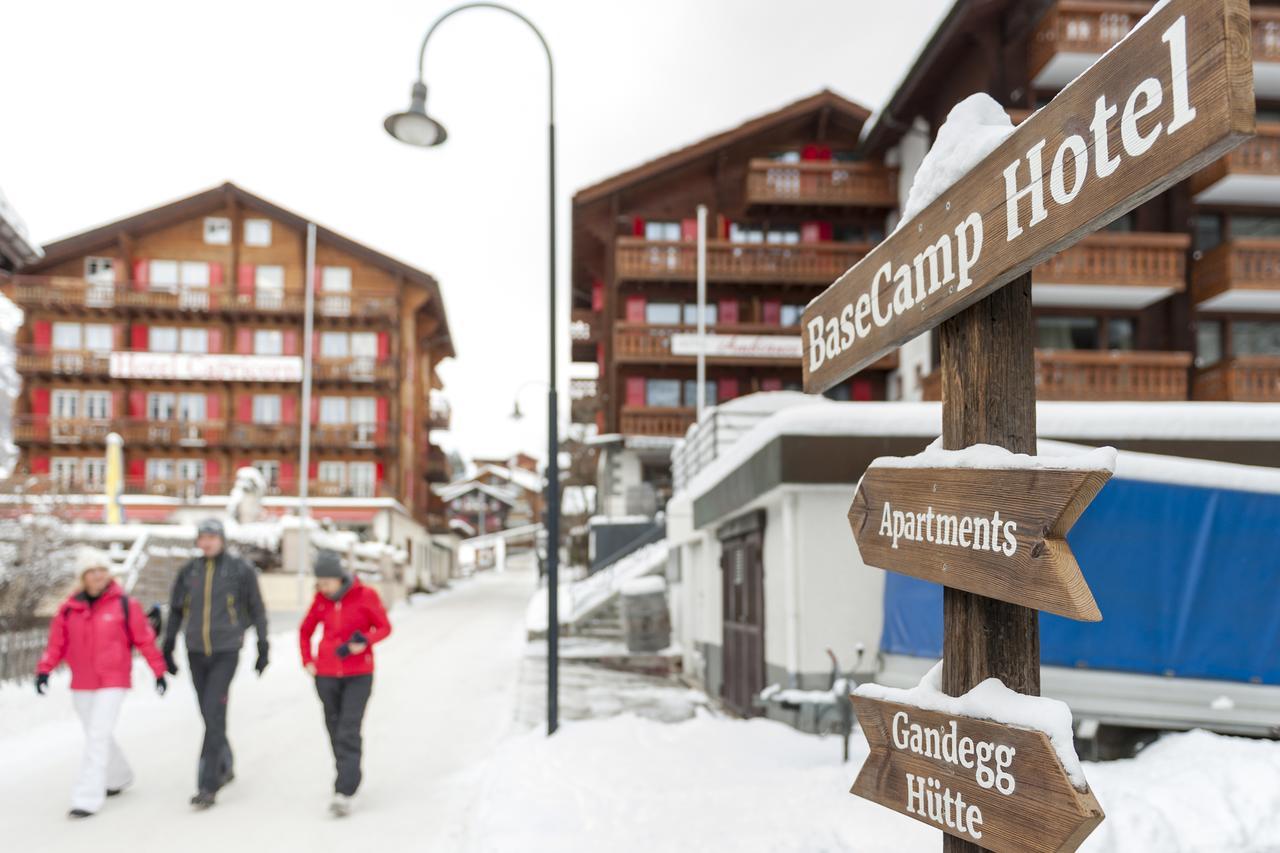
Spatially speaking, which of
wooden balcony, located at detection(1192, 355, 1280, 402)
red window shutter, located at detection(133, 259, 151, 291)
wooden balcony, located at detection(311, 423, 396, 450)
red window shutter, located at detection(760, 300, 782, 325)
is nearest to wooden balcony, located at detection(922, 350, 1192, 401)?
wooden balcony, located at detection(1192, 355, 1280, 402)

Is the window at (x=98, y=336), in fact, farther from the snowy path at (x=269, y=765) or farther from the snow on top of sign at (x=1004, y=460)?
the snow on top of sign at (x=1004, y=460)

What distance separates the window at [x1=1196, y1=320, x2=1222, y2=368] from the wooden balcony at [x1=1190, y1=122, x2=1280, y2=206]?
10.3 feet

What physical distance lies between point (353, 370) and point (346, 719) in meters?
40.8

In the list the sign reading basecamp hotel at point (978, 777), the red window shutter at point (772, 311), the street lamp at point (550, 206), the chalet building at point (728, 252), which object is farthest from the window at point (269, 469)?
the sign reading basecamp hotel at point (978, 777)

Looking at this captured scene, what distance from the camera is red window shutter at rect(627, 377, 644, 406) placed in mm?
33031

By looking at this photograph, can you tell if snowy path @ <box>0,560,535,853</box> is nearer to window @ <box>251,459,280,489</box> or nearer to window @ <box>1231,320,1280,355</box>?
window @ <box>1231,320,1280,355</box>

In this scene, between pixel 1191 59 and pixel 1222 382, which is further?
pixel 1222 382

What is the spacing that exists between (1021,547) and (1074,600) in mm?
207

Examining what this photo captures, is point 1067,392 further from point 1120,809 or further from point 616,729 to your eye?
point 1120,809

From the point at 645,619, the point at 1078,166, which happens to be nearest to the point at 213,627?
the point at 1078,166

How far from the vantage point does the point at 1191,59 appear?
2.00m

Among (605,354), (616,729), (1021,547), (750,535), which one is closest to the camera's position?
→ (1021,547)

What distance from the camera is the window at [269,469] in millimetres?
45531

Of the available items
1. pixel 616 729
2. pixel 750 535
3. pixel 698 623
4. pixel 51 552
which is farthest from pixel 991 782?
pixel 51 552
